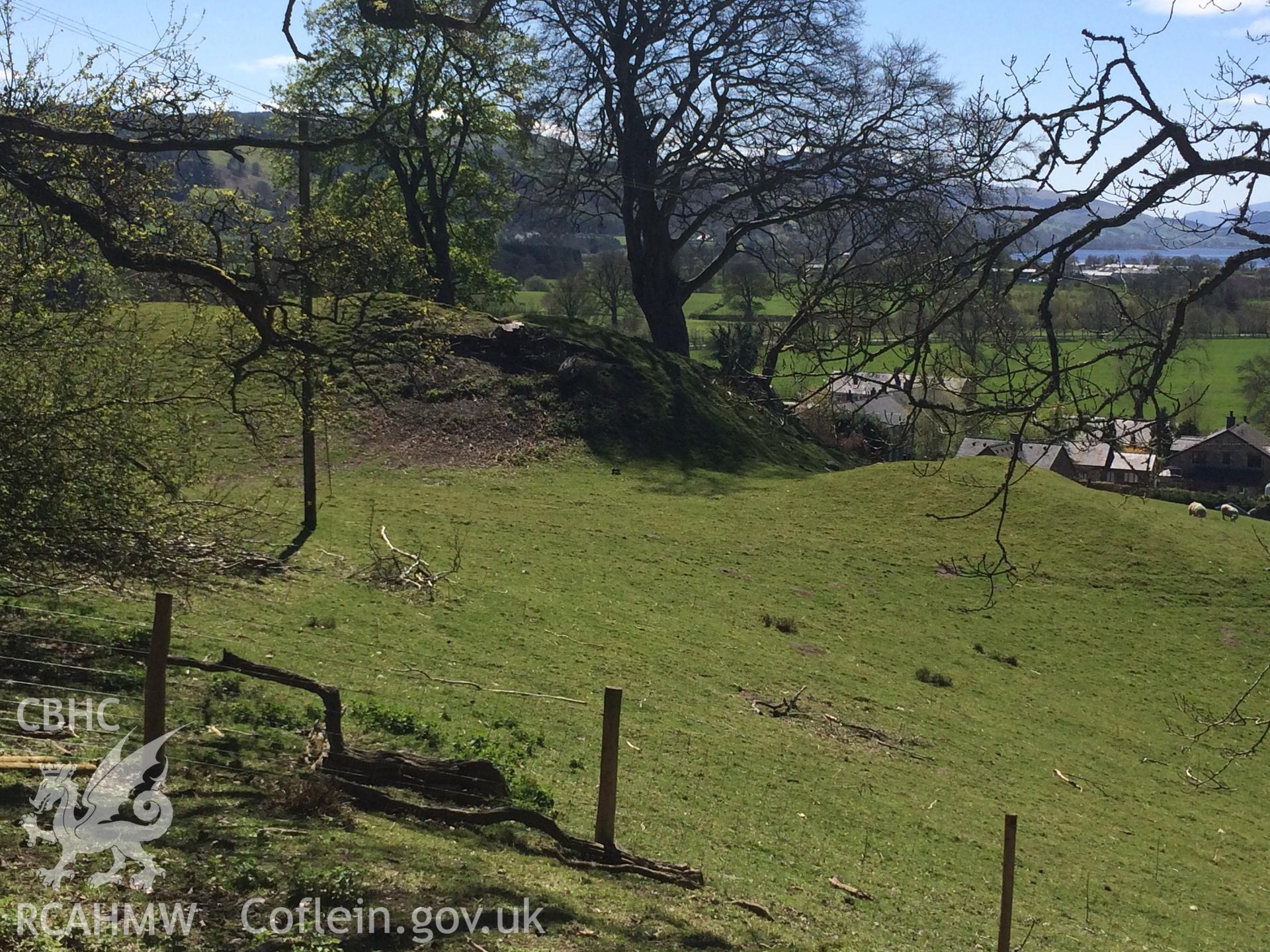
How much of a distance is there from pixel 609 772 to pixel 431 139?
4478 centimetres

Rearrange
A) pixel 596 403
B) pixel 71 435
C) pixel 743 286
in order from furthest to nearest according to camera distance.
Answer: pixel 596 403 → pixel 743 286 → pixel 71 435

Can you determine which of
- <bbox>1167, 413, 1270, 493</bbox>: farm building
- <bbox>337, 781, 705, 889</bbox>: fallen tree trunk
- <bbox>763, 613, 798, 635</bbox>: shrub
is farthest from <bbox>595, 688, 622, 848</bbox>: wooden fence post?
<bbox>1167, 413, 1270, 493</bbox>: farm building

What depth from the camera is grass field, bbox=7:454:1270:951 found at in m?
8.90

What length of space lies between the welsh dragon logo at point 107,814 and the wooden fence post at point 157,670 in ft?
0.42

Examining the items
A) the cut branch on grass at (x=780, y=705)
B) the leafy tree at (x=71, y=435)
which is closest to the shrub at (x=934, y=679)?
the cut branch on grass at (x=780, y=705)

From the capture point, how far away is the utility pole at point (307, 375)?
1385 cm

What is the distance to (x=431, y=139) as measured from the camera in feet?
163

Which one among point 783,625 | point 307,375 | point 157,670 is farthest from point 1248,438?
point 157,670

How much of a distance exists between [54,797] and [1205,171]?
8.98 metres

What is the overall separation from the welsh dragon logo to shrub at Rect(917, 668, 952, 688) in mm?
16282

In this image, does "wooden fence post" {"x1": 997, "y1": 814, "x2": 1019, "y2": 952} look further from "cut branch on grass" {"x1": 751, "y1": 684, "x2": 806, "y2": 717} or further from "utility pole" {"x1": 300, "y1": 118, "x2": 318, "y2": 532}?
"cut branch on grass" {"x1": 751, "y1": 684, "x2": 806, "y2": 717}

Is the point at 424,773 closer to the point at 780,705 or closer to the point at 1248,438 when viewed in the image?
the point at 780,705

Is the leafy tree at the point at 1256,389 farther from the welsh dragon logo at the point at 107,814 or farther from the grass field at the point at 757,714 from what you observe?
the welsh dragon logo at the point at 107,814

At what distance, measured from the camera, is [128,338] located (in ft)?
44.2
